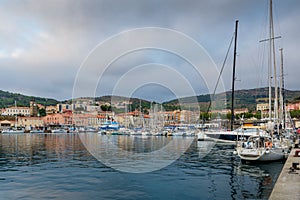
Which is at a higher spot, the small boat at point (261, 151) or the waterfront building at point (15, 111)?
the waterfront building at point (15, 111)

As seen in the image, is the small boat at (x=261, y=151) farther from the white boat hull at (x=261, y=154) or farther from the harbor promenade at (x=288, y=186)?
the harbor promenade at (x=288, y=186)

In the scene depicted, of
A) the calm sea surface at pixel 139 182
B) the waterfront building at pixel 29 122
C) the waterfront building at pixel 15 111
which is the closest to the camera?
the calm sea surface at pixel 139 182

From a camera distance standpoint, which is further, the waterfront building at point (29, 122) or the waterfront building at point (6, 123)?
the waterfront building at point (29, 122)

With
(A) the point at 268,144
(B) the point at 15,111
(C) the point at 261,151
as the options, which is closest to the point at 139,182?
(C) the point at 261,151

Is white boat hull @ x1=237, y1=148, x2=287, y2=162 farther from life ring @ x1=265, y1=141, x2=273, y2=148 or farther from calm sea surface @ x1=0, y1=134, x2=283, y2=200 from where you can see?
calm sea surface @ x1=0, y1=134, x2=283, y2=200

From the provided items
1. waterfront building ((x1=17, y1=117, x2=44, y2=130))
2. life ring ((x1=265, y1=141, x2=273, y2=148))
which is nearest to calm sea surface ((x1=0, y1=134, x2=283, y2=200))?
life ring ((x1=265, y1=141, x2=273, y2=148))

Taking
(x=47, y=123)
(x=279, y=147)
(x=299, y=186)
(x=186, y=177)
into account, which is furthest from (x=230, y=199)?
(x=47, y=123)

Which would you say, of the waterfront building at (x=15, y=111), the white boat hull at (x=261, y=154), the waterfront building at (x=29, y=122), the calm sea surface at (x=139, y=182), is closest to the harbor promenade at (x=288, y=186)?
the calm sea surface at (x=139, y=182)

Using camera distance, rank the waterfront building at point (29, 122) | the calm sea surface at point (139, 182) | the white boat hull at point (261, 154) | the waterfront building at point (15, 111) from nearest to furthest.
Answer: the calm sea surface at point (139, 182) → the white boat hull at point (261, 154) → the waterfront building at point (29, 122) → the waterfront building at point (15, 111)

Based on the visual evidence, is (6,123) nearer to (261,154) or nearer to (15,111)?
(15,111)

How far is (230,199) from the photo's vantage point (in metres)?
11.7

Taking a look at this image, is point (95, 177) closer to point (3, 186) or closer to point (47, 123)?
point (3, 186)

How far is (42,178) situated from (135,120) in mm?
83375

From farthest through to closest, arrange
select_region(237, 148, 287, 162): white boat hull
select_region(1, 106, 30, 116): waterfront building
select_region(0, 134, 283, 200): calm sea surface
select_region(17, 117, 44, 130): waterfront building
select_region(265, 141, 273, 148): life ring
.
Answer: select_region(1, 106, 30, 116): waterfront building
select_region(17, 117, 44, 130): waterfront building
select_region(265, 141, 273, 148): life ring
select_region(237, 148, 287, 162): white boat hull
select_region(0, 134, 283, 200): calm sea surface
